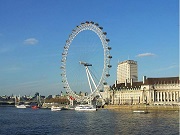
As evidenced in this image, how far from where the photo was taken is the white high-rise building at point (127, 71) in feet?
518

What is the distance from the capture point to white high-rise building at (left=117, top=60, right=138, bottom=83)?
158000 mm

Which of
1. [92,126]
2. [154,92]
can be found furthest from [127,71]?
[92,126]

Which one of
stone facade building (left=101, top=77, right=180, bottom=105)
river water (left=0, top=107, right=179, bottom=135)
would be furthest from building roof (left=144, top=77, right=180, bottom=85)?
river water (left=0, top=107, right=179, bottom=135)

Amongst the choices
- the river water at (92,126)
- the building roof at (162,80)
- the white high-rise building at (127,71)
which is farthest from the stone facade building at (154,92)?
the river water at (92,126)

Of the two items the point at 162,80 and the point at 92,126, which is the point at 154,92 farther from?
the point at 92,126

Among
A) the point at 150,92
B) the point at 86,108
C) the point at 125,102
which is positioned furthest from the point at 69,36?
the point at 125,102

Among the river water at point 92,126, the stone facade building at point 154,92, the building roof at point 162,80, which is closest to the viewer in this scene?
the river water at point 92,126

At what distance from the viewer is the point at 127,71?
519 ft

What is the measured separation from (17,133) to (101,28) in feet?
130

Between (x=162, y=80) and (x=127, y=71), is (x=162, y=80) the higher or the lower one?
the lower one

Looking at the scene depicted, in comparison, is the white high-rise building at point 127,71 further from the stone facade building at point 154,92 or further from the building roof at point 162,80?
the building roof at point 162,80

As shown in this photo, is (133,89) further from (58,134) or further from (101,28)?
(58,134)

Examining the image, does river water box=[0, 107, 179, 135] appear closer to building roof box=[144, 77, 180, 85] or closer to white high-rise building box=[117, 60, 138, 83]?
building roof box=[144, 77, 180, 85]

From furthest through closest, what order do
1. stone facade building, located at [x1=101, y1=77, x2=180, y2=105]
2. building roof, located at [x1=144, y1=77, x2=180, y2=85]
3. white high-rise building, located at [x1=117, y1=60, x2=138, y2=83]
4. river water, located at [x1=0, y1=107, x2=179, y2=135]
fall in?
white high-rise building, located at [x1=117, y1=60, x2=138, y2=83], building roof, located at [x1=144, y1=77, x2=180, y2=85], stone facade building, located at [x1=101, y1=77, x2=180, y2=105], river water, located at [x1=0, y1=107, x2=179, y2=135]
